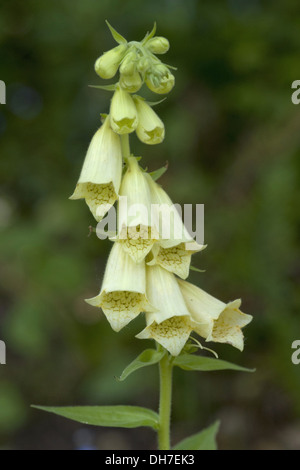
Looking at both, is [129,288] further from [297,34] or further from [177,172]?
[297,34]

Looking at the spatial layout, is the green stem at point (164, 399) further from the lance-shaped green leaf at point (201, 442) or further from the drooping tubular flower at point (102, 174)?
the drooping tubular flower at point (102, 174)

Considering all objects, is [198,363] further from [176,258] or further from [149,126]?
[149,126]

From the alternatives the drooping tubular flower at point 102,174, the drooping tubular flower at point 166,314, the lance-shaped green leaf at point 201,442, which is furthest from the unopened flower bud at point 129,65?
the lance-shaped green leaf at point 201,442

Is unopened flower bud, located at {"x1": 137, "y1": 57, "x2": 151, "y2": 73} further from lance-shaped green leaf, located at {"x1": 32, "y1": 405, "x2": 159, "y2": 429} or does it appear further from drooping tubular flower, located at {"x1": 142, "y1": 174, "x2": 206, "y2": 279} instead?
lance-shaped green leaf, located at {"x1": 32, "y1": 405, "x2": 159, "y2": 429}

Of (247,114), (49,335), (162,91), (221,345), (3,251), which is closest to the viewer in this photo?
(162,91)

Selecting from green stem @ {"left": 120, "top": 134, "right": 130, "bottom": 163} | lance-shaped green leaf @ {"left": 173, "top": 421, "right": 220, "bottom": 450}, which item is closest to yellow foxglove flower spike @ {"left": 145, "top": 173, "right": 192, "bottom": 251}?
green stem @ {"left": 120, "top": 134, "right": 130, "bottom": 163}

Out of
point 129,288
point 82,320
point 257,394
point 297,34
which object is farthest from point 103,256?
point 129,288
